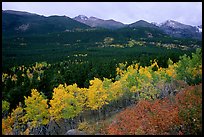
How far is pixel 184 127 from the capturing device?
25.5 metres

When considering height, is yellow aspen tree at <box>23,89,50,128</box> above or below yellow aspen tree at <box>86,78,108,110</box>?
below

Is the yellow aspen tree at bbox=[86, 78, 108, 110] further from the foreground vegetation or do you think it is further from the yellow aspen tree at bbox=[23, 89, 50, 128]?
the yellow aspen tree at bbox=[23, 89, 50, 128]

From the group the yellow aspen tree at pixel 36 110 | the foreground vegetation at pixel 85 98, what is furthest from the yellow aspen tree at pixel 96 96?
the yellow aspen tree at pixel 36 110

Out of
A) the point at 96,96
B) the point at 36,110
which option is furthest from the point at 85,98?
the point at 36,110

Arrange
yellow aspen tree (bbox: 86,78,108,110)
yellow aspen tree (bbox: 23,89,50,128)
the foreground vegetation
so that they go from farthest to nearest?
1. yellow aspen tree (bbox: 86,78,108,110)
2. the foreground vegetation
3. yellow aspen tree (bbox: 23,89,50,128)

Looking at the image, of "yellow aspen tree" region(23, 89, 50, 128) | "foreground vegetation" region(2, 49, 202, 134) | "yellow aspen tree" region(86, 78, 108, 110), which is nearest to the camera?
"yellow aspen tree" region(23, 89, 50, 128)

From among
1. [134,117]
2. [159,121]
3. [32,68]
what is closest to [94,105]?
[134,117]

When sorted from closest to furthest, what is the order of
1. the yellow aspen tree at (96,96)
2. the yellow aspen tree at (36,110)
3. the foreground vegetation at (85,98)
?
the yellow aspen tree at (36,110)
the foreground vegetation at (85,98)
the yellow aspen tree at (96,96)

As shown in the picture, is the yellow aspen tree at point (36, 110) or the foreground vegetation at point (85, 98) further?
the foreground vegetation at point (85, 98)

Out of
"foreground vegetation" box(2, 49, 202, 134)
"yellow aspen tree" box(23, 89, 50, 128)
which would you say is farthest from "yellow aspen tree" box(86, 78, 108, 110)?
"yellow aspen tree" box(23, 89, 50, 128)

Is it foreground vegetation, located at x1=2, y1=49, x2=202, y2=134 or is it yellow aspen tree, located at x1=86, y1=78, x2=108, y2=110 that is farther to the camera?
yellow aspen tree, located at x1=86, y1=78, x2=108, y2=110

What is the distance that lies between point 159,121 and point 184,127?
2.27 meters

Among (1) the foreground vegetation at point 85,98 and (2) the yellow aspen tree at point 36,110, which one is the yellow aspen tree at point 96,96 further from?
(2) the yellow aspen tree at point 36,110

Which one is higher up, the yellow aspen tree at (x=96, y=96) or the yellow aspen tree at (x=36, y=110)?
the yellow aspen tree at (x=96, y=96)
